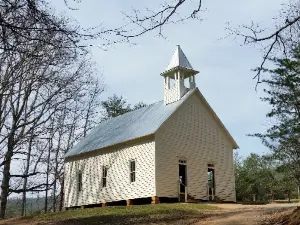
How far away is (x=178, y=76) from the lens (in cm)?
2769

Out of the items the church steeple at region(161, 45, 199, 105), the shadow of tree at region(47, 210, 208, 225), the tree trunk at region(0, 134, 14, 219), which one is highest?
the church steeple at region(161, 45, 199, 105)

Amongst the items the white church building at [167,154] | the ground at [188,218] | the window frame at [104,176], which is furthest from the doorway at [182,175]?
the ground at [188,218]

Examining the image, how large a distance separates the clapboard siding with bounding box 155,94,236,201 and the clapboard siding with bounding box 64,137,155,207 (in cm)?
82

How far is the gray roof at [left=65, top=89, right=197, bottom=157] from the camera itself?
26.0 m

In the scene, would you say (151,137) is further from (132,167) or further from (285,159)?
(285,159)

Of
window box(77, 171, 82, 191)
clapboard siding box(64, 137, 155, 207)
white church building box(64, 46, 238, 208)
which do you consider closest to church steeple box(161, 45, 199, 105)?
white church building box(64, 46, 238, 208)

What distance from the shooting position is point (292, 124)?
3027cm

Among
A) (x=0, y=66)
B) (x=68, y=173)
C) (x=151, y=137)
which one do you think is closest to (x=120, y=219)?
(x=0, y=66)

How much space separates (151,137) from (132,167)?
2679 millimetres

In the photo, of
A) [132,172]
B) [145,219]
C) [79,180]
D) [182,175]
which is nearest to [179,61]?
[182,175]

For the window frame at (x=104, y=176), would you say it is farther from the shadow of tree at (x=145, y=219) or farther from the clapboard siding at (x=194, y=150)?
the shadow of tree at (x=145, y=219)

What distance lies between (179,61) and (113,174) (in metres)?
8.61

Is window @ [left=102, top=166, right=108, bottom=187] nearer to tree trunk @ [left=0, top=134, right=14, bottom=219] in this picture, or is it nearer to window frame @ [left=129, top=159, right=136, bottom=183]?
window frame @ [left=129, top=159, right=136, bottom=183]

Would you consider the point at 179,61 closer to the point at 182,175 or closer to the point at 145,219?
the point at 182,175
